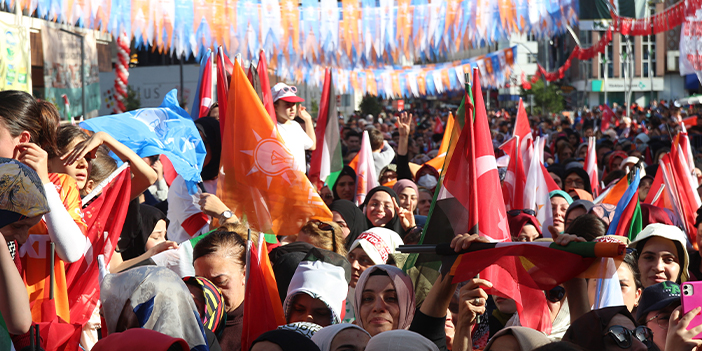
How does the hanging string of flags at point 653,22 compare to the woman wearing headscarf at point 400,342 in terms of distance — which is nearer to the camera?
the woman wearing headscarf at point 400,342

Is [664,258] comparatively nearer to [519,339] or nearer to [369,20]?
[519,339]

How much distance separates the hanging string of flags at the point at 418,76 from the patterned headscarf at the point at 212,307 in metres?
15.3

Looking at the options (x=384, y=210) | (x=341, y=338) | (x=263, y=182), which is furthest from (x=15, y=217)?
(x=384, y=210)

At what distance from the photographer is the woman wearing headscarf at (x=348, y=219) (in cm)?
564

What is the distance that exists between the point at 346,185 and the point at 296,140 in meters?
0.98

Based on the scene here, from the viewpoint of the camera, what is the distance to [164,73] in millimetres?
28125

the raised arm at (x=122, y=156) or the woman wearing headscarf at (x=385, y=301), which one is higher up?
the raised arm at (x=122, y=156)

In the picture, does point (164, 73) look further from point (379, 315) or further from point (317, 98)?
point (379, 315)

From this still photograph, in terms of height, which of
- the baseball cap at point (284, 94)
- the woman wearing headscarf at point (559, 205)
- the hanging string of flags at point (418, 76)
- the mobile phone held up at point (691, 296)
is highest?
the hanging string of flags at point (418, 76)

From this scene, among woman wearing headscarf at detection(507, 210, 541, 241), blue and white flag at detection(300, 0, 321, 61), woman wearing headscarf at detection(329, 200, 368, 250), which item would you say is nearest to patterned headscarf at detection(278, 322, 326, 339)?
woman wearing headscarf at detection(329, 200, 368, 250)

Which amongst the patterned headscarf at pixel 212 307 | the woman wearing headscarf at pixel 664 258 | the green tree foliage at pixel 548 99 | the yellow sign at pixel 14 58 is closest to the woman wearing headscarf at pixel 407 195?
the woman wearing headscarf at pixel 664 258

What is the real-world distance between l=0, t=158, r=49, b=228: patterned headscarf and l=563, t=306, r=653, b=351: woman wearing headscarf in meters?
1.82

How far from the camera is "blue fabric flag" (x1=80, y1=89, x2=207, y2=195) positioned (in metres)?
4.34

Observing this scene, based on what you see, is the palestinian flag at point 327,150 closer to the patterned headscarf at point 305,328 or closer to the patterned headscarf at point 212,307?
the patterned headscarf at point 212,307
